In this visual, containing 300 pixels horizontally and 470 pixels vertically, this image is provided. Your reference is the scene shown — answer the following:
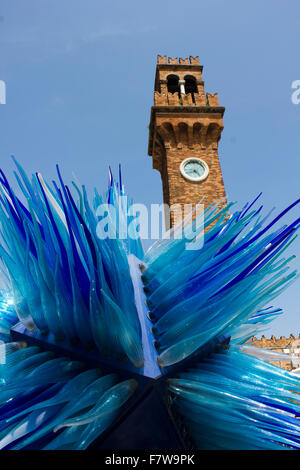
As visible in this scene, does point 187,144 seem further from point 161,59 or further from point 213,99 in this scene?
point 161,59

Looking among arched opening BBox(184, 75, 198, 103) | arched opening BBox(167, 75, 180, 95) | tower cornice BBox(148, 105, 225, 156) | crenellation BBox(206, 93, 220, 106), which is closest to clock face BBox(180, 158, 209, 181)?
tower cornice BBox(148, 105, 225, 156)

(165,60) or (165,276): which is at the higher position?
(165,60)

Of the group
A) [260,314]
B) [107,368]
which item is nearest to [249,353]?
[260,314]

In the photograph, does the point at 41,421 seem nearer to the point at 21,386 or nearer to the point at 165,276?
the point at 21,386

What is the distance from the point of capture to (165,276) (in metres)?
1.07

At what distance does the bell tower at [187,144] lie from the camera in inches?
444

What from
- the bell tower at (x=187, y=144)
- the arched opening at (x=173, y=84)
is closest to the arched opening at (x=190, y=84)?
the arched opening at (x=173, y=84)

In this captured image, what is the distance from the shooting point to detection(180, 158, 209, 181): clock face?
450 inches

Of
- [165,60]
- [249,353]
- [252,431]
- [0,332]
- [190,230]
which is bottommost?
[252,431]

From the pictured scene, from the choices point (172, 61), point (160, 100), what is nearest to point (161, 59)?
point (172, 61)

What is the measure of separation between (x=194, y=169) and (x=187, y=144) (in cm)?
116

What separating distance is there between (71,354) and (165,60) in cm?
1638

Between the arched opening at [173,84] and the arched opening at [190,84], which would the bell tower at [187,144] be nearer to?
the arched opening at [190,84]

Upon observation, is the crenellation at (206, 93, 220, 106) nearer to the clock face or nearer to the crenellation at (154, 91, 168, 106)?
the crenellation at (154, 91, 168, 106)
